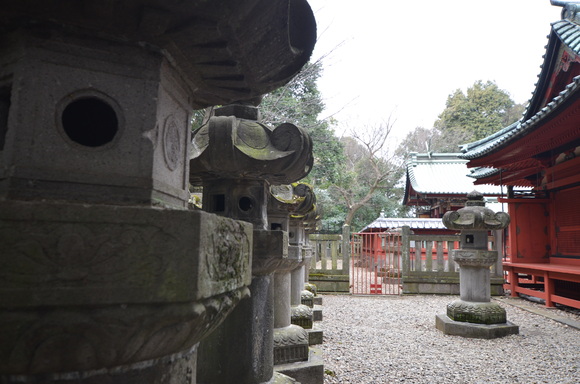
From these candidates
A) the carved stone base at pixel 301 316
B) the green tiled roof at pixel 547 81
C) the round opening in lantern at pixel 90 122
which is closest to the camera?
the round opening in lantern at pixel 90 122

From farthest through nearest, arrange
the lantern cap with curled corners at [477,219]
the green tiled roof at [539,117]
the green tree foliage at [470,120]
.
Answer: the green tree foliage at [470,120]
the lantern cap with curled corners at [477,219]
the green tiled roof at [539,117]

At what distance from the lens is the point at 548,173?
984 centimetres

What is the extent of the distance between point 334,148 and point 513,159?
821 centimetres

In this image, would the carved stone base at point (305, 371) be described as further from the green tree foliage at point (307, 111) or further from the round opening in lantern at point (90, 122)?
the green tree foliage at point (307, 111)

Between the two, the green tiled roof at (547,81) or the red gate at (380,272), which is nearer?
the green tiled roof at (547,81)

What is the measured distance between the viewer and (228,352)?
2557mm

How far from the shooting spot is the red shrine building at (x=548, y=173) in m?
7.25

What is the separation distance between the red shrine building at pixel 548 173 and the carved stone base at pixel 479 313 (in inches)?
91.1

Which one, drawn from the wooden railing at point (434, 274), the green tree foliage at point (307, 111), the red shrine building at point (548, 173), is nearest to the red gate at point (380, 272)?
the wooden railing at point (434, 274)

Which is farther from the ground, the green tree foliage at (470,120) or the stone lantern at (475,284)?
the green tree foliage at (470,120)

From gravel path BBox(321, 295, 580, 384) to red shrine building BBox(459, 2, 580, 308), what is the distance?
1.68 meters

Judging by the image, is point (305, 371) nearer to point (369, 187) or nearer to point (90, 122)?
point (90, 122)

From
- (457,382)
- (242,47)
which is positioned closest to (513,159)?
(457,382)

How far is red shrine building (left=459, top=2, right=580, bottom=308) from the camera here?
23.8ft
